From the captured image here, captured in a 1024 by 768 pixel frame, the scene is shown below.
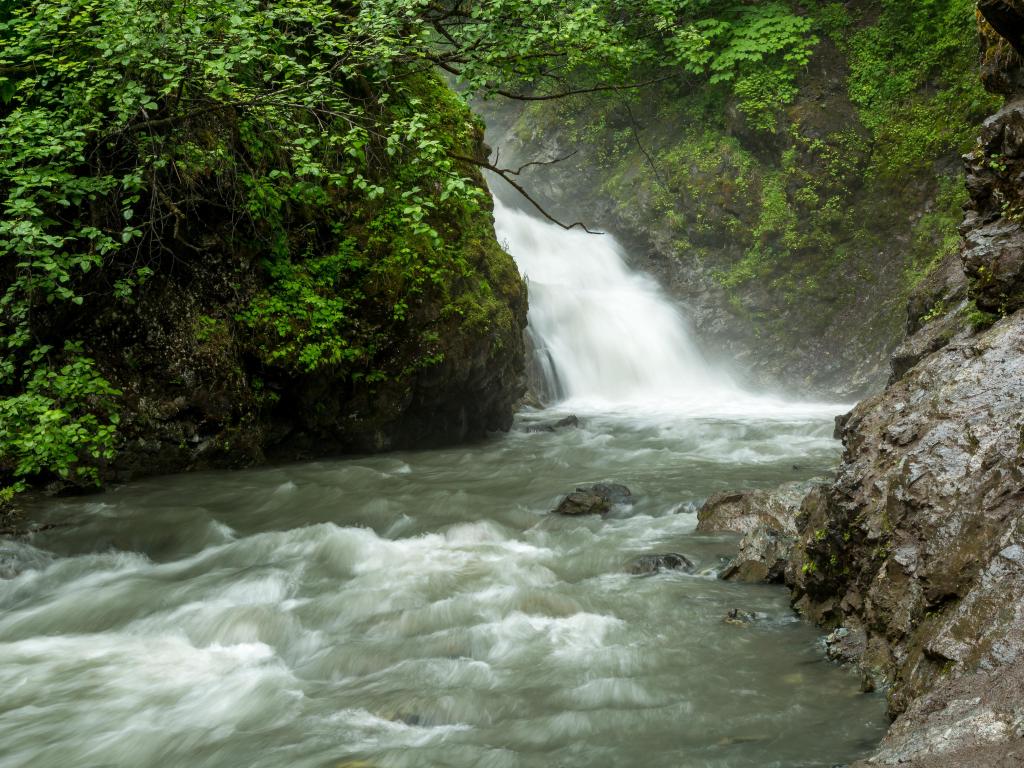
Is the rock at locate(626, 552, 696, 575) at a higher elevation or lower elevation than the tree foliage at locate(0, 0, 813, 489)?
lower

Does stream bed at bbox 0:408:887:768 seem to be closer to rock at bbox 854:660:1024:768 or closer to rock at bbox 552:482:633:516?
rock at bbox 552:482:633:516

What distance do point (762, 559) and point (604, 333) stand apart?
1148 centimetres

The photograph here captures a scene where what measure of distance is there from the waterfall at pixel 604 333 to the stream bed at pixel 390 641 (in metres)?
7.69

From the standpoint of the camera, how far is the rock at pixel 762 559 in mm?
4781

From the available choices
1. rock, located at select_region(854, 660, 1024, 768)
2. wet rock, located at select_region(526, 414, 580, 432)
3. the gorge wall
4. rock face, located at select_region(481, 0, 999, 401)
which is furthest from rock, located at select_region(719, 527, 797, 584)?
rock face, located at select_region(481, 0, 999, 401)

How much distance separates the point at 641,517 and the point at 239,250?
192 inches

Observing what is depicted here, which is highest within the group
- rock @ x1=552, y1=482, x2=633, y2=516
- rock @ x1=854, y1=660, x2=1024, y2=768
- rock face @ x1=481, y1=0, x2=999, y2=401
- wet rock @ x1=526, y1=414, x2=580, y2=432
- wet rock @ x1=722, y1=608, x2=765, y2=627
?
rock face @ x1=481, y1=0, x2=999, y2=401

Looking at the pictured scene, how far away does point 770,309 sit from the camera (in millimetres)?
15820

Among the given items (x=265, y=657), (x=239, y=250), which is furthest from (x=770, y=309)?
(x=265, y=657)

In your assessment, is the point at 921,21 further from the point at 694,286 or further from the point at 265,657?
the point at 265,657

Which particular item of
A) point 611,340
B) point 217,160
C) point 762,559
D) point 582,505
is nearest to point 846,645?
point 762,559

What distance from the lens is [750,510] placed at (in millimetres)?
5895

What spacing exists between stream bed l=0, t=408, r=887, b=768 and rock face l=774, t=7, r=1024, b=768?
39 centimetres

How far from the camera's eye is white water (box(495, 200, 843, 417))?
48.4 feet
